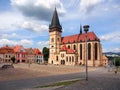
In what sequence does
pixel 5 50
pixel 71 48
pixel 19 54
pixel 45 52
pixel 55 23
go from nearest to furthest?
pixel 71 48, pixel 55 23, pixel 5 50, pixel 19 54, pixel 45 52

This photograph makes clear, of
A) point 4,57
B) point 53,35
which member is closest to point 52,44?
point 53,35

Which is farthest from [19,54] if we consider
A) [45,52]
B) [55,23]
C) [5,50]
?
[55,23]

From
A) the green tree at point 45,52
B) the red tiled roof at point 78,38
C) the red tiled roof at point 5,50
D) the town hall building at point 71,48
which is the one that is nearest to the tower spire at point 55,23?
the town hall building at point 71,48

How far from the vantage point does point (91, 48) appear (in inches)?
3536

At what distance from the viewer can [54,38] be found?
102562mm

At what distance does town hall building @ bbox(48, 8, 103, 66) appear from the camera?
294ft

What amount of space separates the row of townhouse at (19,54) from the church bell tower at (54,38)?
51.2ft

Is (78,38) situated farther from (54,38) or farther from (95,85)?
(95,85)

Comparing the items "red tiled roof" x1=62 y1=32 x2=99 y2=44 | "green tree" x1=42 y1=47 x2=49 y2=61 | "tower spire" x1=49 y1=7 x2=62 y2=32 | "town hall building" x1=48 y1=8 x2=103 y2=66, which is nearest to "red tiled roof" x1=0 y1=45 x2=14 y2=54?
"green tree" x1=42 y1=47 x2=49 y2=61

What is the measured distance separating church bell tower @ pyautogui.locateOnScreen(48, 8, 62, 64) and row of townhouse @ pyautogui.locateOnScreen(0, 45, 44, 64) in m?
15.6

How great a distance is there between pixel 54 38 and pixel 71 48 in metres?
10.7

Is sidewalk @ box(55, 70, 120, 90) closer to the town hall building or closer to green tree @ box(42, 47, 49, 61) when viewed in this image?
the town hall building

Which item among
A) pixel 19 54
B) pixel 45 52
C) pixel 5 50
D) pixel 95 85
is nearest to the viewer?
pixel 95 85

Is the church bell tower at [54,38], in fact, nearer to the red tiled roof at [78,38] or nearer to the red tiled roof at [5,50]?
the red tiled roof at [78,38]
